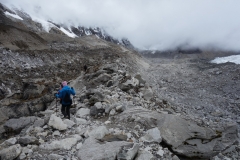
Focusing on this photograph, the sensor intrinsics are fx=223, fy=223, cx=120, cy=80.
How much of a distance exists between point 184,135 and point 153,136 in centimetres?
98

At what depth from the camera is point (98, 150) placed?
4590 millimetres

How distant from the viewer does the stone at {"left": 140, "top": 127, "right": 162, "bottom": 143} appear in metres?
5.55

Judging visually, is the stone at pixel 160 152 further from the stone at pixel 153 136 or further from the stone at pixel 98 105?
the stone at pixel 98 105

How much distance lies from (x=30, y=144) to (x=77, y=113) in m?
2.77

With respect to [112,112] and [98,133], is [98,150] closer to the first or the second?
[98,133]

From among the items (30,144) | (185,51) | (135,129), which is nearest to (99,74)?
(135,129)

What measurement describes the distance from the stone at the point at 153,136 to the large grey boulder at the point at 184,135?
15 centimetres

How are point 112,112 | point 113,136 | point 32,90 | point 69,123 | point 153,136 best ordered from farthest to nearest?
point 32,90
point 112,112
point 69,123
point 153,136
point 113,136

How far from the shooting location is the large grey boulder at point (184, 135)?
578 cm

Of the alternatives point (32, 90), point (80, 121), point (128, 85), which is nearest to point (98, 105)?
point (80, 121)

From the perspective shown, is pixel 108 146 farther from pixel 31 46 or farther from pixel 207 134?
pixel 31 46

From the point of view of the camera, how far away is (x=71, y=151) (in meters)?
4.80

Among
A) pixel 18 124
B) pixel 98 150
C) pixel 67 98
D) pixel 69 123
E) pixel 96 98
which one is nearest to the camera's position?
pixel 98 150

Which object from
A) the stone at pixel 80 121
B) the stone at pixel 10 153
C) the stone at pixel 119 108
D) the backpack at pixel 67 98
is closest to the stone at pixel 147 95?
the stone at pixel 119 108
